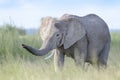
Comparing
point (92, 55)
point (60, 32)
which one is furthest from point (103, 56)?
point (60, 32)

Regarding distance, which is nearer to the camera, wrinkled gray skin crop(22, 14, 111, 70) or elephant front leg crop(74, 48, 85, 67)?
wrinkled gray skin crop(22, 14, 111, 70)

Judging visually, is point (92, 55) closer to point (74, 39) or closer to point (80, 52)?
point (80, 52)

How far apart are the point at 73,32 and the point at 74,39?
0.14 metres

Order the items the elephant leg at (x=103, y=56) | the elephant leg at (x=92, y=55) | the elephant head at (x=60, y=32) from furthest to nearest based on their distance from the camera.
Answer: the elephant leg at (x=103, y=56) → the elephant leg at (x=92, y=55) → the elephant head at (x=60, y=32)

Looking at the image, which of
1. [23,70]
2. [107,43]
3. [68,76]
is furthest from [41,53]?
[107,43]

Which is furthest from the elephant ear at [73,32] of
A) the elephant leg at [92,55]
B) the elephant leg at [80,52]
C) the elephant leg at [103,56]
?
the elephant leg at [103,56]

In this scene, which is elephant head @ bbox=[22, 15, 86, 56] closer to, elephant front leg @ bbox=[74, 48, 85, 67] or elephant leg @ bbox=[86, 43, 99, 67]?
elephant front leg @ bbox=[74, 48, 85, 67]

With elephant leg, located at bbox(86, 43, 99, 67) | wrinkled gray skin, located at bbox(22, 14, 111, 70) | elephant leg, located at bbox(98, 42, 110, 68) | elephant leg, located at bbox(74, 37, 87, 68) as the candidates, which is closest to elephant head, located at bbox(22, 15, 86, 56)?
wrinkled gray skin, located at bbox(22, 14, 111, 70)

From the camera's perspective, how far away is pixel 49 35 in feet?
27.7

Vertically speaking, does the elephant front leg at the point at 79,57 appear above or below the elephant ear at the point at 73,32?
below

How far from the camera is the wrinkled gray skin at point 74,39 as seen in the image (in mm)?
8578

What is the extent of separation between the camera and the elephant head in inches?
331

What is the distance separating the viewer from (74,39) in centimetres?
901

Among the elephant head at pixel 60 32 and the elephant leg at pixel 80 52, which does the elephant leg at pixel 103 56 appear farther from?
the elephant head at pixel 60 32
